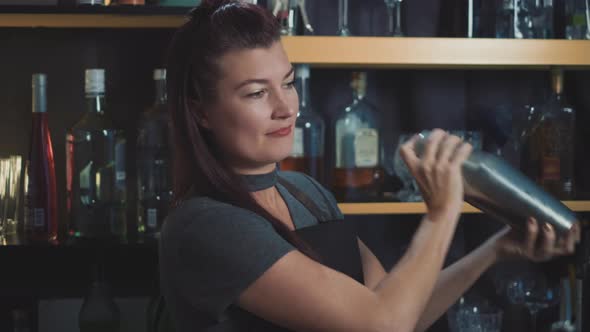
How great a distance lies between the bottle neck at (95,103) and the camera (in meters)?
1.92

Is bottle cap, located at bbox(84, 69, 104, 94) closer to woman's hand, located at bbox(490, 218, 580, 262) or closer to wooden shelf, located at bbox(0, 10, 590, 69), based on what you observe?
wooden shelf, located at bbox(0, 10, 590, 69)

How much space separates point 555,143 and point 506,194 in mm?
871

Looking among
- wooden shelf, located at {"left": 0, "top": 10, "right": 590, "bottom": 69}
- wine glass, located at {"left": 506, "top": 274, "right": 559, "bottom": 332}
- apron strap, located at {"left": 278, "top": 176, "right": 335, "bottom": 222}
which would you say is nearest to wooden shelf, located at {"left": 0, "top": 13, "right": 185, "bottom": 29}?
wooden shelf, located at {"left": 0, "top": 10, "right": 590, "bottom": 69}

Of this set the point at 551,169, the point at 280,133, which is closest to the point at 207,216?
the point at 280,133

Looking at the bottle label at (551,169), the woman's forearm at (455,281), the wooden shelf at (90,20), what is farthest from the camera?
the bottle label at (551,169)

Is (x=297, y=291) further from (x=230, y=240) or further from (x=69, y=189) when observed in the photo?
(x=69, y=189)

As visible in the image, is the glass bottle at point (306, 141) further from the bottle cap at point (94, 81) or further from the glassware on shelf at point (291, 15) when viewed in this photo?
the bottle cap at point (94, 81)

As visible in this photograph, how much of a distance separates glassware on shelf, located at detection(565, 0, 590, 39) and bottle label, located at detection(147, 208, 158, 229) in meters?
0.99

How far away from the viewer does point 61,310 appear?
1927mm

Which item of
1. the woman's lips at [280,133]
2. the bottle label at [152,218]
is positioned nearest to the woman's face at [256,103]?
the woman's lips at [280,133]

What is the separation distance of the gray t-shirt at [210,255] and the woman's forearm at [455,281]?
1.08 feet

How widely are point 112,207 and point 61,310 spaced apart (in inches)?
10.0

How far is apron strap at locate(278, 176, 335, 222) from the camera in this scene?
144cm

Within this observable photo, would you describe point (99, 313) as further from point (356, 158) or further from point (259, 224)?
point (259, 224)
